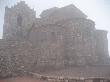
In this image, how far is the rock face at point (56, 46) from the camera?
1487cm

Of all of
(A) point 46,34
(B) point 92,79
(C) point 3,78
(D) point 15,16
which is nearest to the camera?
(B) point 92,79

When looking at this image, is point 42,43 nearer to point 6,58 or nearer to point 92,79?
point 6,58

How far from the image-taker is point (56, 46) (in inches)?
643

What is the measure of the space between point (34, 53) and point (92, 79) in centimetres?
695

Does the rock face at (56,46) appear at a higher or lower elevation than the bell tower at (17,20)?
lower

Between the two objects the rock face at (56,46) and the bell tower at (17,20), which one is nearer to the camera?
the rock face at (56,46)

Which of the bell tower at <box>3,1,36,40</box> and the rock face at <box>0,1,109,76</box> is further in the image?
the bell tower at <box>3,1,36,40</box>

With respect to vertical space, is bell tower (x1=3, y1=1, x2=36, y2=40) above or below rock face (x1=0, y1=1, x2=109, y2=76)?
above

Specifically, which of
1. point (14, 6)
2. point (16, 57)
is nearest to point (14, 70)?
point (16, 57)

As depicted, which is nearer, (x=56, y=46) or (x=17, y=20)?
(x=56, y=46)

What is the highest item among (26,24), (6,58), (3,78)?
(26,24)

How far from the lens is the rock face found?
14867 millimetres

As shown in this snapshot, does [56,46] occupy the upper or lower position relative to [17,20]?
lower

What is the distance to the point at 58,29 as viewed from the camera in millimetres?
17188
